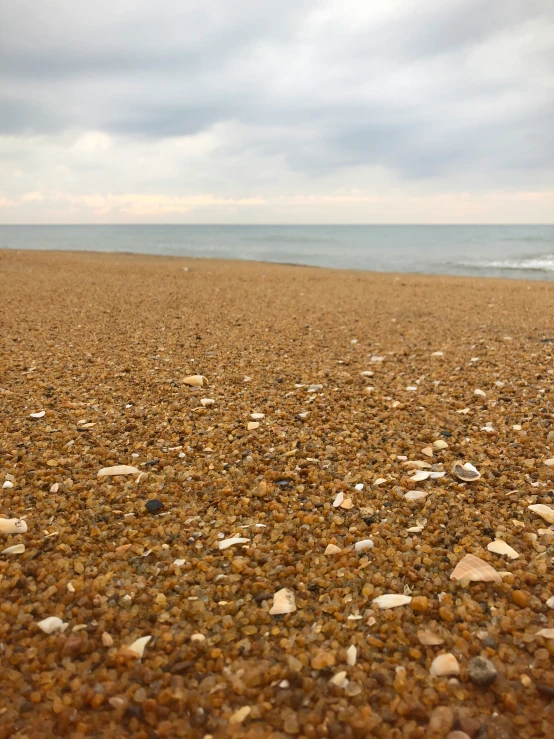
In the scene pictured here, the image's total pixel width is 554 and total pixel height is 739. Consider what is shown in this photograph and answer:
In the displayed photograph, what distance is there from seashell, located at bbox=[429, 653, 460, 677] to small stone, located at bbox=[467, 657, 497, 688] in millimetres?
47

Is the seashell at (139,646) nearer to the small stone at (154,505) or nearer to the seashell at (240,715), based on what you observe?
the seashell at (240,715)

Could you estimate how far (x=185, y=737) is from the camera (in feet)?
4.89

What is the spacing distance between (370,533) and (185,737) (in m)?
1.26

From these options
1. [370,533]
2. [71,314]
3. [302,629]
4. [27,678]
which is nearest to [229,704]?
[302,629]

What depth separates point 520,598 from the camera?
6.50 ft

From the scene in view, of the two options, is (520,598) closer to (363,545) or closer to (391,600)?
(391,600)

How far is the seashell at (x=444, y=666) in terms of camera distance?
5.50 feet

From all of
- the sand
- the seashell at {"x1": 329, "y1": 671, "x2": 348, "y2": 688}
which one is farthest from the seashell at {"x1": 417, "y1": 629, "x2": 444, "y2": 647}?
the seashell at {"x1": 329, "y1": 671, "x2": 348, "y2": 688}

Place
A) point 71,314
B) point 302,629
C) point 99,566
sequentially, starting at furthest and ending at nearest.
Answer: point 71,314
point 99,566
point 302,629

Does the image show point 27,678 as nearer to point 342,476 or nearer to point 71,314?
point 342,476

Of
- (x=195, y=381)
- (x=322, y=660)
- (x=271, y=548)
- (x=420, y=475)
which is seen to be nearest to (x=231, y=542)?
(x=271, y=548)

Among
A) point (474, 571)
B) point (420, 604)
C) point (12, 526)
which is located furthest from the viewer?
point (12, 526)

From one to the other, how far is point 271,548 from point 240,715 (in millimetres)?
831

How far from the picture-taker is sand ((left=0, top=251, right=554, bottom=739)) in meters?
1.59
